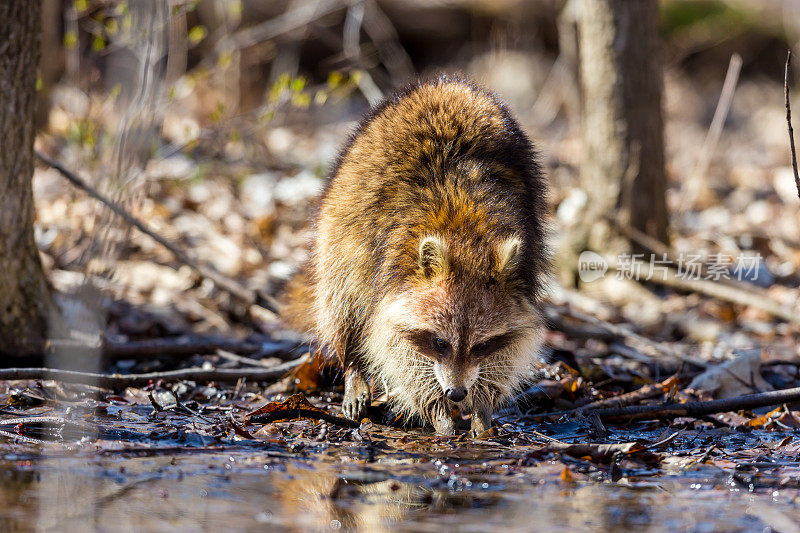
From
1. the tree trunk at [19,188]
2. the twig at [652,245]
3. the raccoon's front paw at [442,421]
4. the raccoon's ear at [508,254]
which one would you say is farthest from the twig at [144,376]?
the twig at [652,245]

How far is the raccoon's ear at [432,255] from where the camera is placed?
4219 millimetres

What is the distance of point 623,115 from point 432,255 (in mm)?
3795

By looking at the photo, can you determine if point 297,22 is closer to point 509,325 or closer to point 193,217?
point 193,217

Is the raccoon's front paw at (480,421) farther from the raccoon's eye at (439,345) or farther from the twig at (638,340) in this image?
the twig at (638,340)

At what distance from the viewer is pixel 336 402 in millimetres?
5164

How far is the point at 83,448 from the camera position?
3.69 m

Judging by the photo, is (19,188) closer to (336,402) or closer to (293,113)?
(336,402)

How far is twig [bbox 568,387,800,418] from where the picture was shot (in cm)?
445

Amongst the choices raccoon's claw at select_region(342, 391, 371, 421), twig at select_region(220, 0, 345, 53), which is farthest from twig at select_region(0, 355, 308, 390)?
twig at select_region(220, 0, 345, 53)

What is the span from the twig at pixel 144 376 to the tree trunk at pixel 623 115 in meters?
3.58

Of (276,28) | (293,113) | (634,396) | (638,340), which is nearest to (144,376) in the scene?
(634,396)

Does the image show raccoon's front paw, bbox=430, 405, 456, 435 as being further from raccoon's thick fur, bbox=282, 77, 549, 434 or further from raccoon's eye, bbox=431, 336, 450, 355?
raccoon's eye, bbox=431, 336, 450, 355

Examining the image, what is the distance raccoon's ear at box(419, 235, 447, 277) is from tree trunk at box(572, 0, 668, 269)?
369 cm

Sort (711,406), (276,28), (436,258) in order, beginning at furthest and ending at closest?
(276,28)
(711,406)
(436,258)
